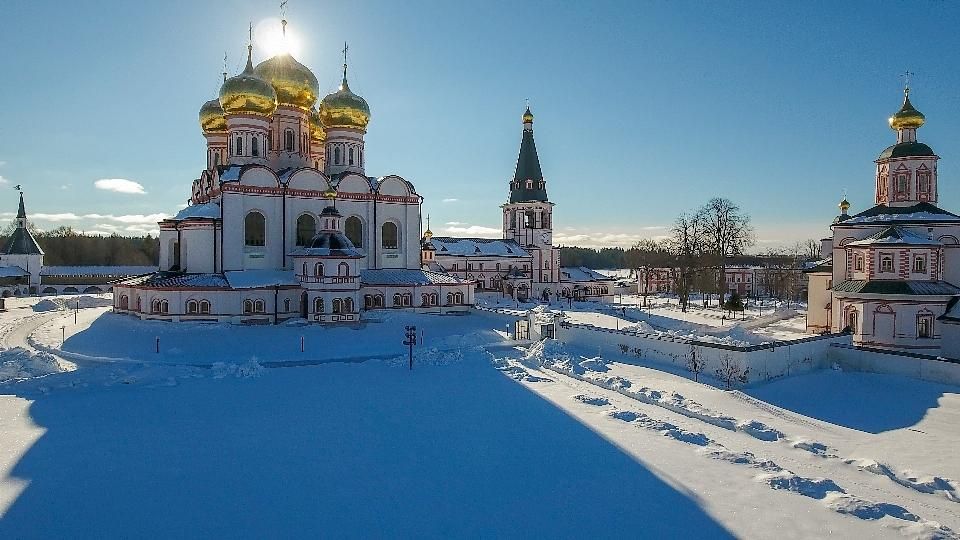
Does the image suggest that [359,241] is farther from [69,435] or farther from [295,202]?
[69,435]

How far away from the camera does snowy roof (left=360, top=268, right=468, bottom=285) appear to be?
26.0 m

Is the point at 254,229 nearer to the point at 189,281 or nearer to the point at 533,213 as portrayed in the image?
the point at 189,281

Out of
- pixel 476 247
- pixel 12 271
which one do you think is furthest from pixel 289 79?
pixel 12 271

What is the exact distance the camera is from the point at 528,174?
154ft

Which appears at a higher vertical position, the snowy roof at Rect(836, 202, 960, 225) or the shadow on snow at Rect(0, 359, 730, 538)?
the snowy roof at Rect(836, 202, 960, 225)

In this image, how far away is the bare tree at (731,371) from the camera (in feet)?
48.8

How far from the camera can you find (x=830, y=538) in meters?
6.62

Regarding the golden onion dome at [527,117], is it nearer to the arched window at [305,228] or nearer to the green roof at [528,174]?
the green roof at [528,174]

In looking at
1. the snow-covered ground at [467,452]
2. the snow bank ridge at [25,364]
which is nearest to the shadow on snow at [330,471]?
the snow-covered ground at [467,452]

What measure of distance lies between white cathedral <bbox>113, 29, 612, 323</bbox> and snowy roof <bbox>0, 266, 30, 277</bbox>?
2541cm

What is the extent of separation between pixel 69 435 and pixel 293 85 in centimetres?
2101

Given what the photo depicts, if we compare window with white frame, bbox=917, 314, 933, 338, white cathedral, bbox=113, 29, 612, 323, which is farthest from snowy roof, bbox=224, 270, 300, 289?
window with white frame, bbox=917, 314, 933, 338

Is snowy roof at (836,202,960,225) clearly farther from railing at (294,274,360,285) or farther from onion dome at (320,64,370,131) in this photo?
onion dome at (320,64,370,131)

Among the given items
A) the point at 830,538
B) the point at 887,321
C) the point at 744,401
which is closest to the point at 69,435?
the point at 830,538
